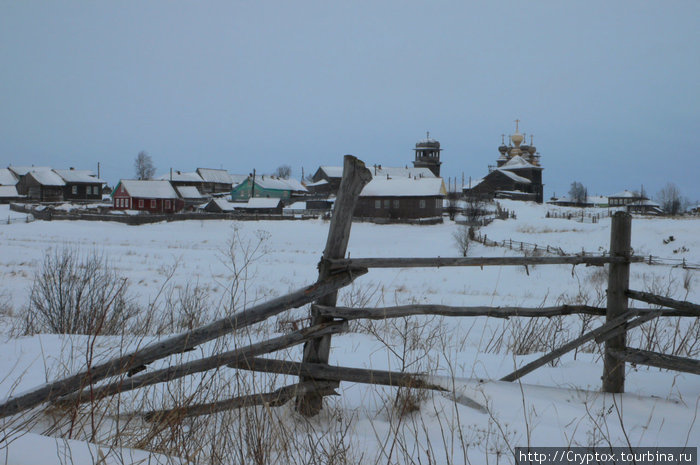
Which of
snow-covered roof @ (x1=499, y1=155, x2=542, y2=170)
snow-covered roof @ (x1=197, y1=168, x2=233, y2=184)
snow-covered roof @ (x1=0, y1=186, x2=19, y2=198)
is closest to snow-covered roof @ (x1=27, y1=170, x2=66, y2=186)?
snow-covered roof @ (x1=0, y1=186, x2=19, y2=198)

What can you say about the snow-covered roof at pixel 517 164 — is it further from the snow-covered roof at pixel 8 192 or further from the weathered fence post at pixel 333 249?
the weathered fence post at pixel 333 249

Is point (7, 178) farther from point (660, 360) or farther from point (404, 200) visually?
point (660, 360)

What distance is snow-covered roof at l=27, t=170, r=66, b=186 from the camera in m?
73.4

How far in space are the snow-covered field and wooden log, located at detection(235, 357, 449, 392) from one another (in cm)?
12

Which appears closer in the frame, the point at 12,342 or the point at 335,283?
the point at 335,283

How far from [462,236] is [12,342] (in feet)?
105

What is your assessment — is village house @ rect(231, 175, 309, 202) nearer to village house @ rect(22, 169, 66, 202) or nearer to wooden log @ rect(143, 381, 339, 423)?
village house @ rect(22, 169, 66, 202)

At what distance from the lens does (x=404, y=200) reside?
182 ft

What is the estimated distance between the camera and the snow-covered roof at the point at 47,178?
2891 inches

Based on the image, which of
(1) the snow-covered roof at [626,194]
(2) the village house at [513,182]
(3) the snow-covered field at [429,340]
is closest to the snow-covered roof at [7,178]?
(3) the snow-covered field at [429,340]

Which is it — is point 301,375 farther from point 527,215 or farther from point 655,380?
point 527,215

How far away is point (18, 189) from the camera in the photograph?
77438 millimetres

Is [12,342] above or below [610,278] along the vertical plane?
below

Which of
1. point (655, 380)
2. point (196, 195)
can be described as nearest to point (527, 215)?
point (196, 195)
